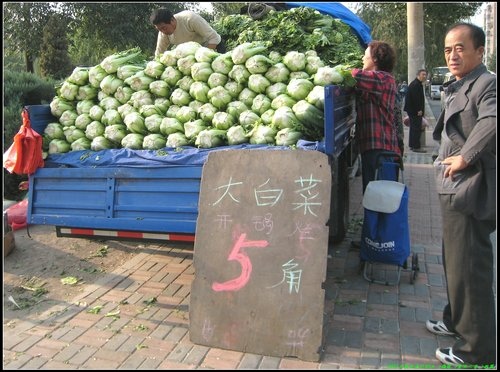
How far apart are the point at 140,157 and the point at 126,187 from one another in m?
0.26

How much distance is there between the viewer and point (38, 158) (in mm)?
3941

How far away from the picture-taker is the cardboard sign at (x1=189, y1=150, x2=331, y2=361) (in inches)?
124

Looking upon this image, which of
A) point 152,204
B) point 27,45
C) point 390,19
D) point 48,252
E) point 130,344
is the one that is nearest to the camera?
point 130,344

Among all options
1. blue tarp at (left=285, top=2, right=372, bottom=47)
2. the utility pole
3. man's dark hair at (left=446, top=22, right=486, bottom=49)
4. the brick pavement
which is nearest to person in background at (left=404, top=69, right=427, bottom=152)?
the utility pole

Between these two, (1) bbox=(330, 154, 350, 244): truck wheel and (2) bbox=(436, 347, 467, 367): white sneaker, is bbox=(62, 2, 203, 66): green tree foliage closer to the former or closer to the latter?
(1) bbox=(330, 154, 350, 244): truck wheel

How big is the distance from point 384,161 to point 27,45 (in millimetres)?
14172

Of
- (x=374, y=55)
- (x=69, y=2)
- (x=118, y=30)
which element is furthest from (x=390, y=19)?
(x=374, y=55)

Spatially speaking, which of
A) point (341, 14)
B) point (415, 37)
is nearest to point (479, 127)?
point (341, 14)

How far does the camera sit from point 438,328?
3428 millimetres

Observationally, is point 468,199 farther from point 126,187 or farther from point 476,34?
point 126,187

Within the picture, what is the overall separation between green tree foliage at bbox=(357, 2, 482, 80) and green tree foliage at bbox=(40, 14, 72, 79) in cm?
1171

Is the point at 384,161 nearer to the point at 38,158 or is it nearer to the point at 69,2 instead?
the point at 38,158

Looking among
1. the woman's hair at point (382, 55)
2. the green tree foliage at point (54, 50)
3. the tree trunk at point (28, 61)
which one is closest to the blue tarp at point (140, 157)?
the woman's hair at point (382, 55)

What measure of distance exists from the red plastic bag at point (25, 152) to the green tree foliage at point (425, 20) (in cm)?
1545
